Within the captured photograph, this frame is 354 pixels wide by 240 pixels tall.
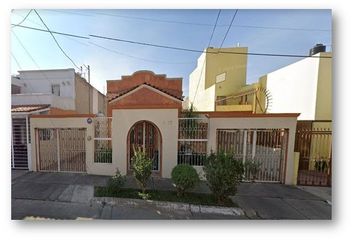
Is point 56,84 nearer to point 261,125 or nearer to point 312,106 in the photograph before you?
point 261,125

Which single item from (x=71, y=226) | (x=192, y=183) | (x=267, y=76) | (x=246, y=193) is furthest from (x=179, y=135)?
(x=267, y=76)

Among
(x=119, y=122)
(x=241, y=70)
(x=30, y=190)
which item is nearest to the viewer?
(x=30, y=190)

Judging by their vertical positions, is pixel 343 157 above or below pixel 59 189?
above

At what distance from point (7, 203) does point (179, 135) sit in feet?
14.2

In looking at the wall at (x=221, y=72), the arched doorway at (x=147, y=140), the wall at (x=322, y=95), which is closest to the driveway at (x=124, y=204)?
the arched doorway at (x=147, y=140)

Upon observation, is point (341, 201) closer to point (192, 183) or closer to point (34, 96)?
point (192, 183)

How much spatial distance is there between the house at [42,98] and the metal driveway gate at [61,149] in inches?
17.6

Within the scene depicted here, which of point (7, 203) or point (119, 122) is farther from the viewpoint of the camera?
point (119, 122)

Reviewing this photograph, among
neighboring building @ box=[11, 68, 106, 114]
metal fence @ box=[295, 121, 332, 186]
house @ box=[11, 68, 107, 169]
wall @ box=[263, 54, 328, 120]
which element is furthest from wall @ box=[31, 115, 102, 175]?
wall @ box=[263, 54, 328, 120]

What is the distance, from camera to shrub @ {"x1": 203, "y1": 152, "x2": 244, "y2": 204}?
12.1 feet

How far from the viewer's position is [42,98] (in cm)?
781

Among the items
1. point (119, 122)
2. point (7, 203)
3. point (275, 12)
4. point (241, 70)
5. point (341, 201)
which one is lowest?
point (7, 203)

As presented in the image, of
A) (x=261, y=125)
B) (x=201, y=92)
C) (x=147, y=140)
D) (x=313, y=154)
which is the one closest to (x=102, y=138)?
(x=147, y=140)

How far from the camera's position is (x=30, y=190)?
14.7ft
